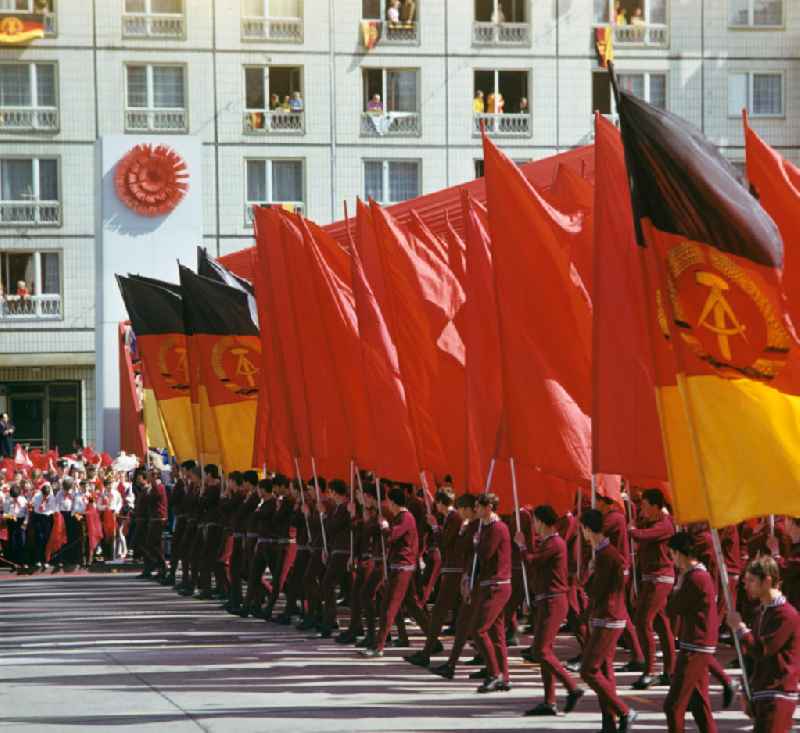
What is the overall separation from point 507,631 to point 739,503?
8818mm

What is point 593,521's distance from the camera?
14359mm

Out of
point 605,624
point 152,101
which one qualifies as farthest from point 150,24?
point 605,624

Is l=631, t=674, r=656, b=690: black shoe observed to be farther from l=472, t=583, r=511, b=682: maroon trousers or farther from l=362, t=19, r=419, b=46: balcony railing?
l=362, t=19, r=419, b=46: balcony railing

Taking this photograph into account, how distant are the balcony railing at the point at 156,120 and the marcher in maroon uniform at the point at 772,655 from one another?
1565 inches

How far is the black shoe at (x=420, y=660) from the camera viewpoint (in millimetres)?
17953

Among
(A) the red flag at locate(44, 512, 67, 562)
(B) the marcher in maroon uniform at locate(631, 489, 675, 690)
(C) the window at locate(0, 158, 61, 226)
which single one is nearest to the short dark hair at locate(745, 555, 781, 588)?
(B) the marcher in maroon uniform at locate(631, 489, 675, 690)

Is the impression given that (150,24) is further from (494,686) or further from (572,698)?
(572,698)

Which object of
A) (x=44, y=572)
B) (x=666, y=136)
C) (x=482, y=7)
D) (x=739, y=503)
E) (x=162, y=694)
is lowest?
(x=44, y=572)

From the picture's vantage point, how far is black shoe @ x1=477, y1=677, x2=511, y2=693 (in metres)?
16.0

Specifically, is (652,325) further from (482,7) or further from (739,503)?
(482,7)

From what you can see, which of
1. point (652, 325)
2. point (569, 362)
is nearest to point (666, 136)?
point (652, 325)

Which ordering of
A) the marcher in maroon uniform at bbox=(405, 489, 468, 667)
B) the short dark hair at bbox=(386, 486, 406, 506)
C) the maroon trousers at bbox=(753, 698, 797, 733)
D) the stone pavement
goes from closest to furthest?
1. the maroon trousers at bbox=(753, 698, 797, 733)
2. the stone pavement
3. the marcher in maroon uniform at bbox=(405, 489, 468, 667)
4. the short dark hair at bbox=(386, 486, 406, 506)

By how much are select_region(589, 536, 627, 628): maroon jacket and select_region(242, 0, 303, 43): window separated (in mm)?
37453

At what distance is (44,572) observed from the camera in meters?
32.3
